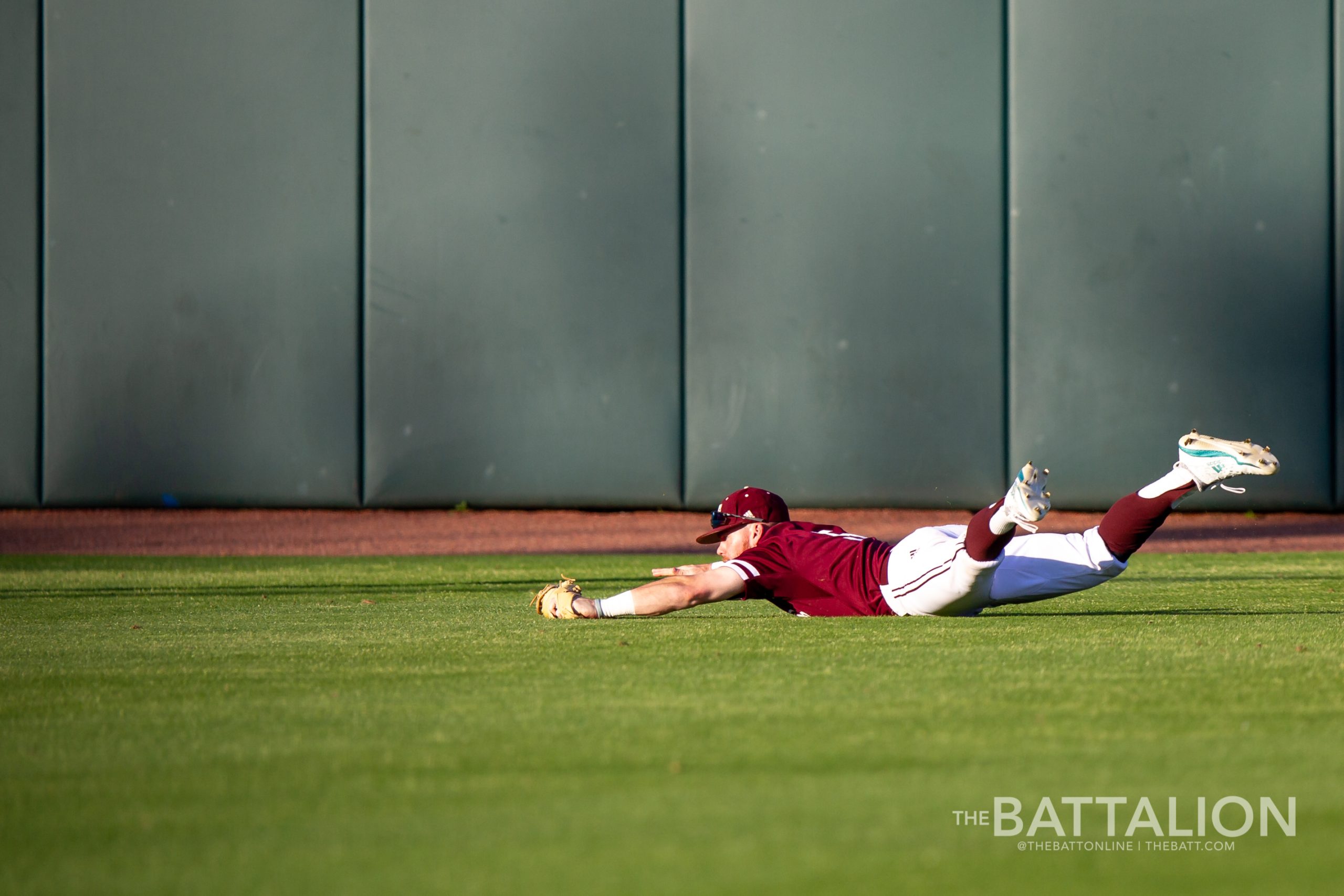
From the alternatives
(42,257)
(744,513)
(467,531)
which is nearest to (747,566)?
(744,513)

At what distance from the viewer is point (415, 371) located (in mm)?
13359

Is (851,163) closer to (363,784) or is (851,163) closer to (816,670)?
(816,670)

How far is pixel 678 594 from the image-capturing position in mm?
5215

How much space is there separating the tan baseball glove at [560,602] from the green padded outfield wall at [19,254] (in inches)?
377

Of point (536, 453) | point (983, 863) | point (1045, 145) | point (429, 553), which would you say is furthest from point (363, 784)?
point (1045, 145)

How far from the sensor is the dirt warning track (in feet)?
37.0

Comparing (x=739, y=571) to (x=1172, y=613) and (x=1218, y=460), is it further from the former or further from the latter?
(x=1172, y=613)

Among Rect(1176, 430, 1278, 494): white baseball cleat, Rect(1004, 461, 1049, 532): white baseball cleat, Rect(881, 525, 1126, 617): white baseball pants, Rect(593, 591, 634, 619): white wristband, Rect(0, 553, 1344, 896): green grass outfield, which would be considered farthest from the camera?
Rect(593, 591, 634, 619): white wristband

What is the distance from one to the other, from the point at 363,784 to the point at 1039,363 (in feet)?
37.6

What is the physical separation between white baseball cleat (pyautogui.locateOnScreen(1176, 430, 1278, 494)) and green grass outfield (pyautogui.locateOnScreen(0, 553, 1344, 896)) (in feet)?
1.92

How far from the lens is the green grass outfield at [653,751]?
224 centimetres

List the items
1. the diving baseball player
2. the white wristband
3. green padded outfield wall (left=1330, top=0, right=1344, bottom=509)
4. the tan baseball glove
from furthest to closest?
green padded outfield wall (left=1330, top=0, right=1344, bottom=509) → the tan baseball glove → the white wristband → the diving baseball player

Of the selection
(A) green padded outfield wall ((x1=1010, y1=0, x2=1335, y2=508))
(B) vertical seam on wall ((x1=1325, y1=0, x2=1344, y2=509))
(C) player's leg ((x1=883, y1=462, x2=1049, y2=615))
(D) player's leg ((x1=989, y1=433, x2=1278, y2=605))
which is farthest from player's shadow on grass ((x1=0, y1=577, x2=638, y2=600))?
(B) vertical seam on wall ((x1=1325, y1=0, x2=1344, y2=509))

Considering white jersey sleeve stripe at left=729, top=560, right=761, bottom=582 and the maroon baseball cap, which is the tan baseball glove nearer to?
the maroon baseball cap
